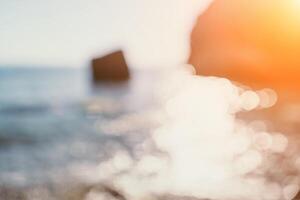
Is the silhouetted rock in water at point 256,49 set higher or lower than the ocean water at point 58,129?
higher

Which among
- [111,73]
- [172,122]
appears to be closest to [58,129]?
[172,122]

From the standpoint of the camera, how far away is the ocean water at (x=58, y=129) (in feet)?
9.51

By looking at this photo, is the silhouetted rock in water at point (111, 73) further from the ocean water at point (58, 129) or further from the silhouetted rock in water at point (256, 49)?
the silhouetted rock in water at point (256, 49)

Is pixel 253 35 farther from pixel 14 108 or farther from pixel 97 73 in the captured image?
pixel 14 108

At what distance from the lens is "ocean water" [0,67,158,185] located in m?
2.90

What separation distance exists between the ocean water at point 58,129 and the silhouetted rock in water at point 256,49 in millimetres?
→ 1041

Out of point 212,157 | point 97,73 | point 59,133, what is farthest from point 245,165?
point 97,73

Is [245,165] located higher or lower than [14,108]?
lower

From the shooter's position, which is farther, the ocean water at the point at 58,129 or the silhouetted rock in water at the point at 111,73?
the silhouetted rock in water at the point at 111,73

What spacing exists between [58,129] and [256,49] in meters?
2.66

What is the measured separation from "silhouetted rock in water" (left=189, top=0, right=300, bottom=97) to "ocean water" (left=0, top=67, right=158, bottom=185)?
1041 mm

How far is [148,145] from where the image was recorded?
11.4ft

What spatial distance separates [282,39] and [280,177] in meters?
2.55

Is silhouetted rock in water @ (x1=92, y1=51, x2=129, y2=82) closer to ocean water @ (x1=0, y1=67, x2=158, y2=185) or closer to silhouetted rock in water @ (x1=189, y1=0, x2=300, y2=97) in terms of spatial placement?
ocean water @ (x1=0, y1=67, x2=158, y2=185)
